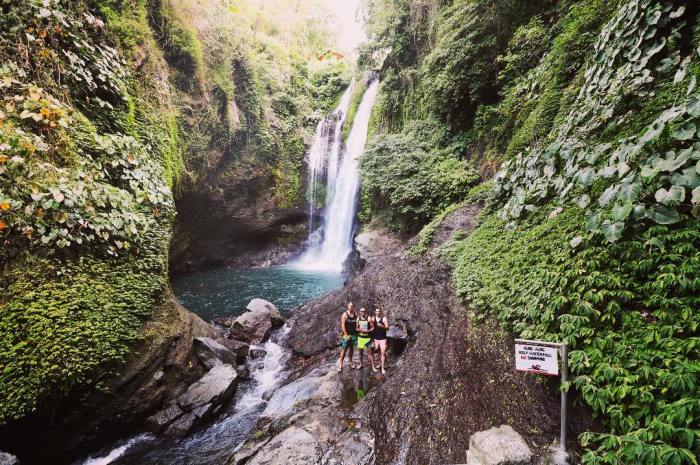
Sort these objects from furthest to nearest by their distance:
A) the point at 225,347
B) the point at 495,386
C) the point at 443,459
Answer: the point at 225,347 → the point at 495,386 → the point at 443,459

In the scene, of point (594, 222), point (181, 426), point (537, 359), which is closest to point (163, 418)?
point (181, 426)

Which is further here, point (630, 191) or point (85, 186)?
point (85, 186)

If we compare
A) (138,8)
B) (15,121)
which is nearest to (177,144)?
(138,8)

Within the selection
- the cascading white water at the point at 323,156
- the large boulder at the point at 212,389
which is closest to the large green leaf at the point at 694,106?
the large boulder at the point at 212,389

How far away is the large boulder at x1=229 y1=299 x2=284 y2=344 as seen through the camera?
9.55 meters

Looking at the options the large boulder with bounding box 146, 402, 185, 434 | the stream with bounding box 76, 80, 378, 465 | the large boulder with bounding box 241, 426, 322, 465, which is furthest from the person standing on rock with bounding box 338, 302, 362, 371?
the large boulder with bounding box 146, 402, 185, 434

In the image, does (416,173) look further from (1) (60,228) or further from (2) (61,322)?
(2) (61,322)

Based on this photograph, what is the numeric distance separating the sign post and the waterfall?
1527cm

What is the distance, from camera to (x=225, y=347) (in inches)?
310

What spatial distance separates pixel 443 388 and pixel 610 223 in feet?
9.73

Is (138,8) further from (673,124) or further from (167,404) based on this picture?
(673,124)

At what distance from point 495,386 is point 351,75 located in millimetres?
24363

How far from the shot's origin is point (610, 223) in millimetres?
2762

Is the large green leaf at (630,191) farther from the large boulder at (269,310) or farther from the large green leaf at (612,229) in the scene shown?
the large boulder at (269,310)
